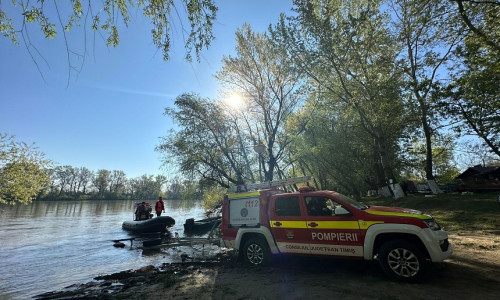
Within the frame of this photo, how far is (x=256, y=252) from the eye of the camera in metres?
7.34

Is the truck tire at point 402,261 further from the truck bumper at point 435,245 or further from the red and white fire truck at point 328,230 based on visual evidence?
the truck bumper at point 435,245

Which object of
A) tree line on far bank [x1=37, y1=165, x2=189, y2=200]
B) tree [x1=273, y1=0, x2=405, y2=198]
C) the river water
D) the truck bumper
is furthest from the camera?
tree line on far bank [x1=37, y1=165, x2=189, y2=200]

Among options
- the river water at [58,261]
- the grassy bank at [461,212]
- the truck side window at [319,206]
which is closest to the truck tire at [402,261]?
the truck side window at [319,206]

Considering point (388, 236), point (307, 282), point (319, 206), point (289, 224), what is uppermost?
point (319, 206)

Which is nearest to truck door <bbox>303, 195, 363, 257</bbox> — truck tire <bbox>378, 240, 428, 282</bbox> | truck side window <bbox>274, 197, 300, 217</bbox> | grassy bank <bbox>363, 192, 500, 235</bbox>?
truck side window <bbox>274, 197, 300, 217</bbox>

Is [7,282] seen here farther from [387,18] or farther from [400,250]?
[387,18]

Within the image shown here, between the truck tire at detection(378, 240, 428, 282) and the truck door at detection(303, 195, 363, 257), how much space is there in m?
0.54

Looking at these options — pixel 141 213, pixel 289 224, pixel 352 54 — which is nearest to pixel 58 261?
pixel 289 224

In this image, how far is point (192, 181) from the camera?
77.5 ft

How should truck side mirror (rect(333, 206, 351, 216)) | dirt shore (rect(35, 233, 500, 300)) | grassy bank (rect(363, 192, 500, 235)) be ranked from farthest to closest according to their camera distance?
grassy bank (rect(363, 192, 500, 235)), truck side mirror (rect(333, 206, 351, 216)), dirt shore (rect(35, 233, 500, 300))

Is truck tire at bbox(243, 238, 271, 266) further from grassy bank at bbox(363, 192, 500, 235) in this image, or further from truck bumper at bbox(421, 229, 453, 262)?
grassy bank at bbox(363, 192, 500, 235)

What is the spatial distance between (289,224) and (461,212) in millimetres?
12800

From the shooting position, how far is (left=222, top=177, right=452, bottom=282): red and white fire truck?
5.27 meters

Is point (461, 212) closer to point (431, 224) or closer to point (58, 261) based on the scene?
point (431, 224)
